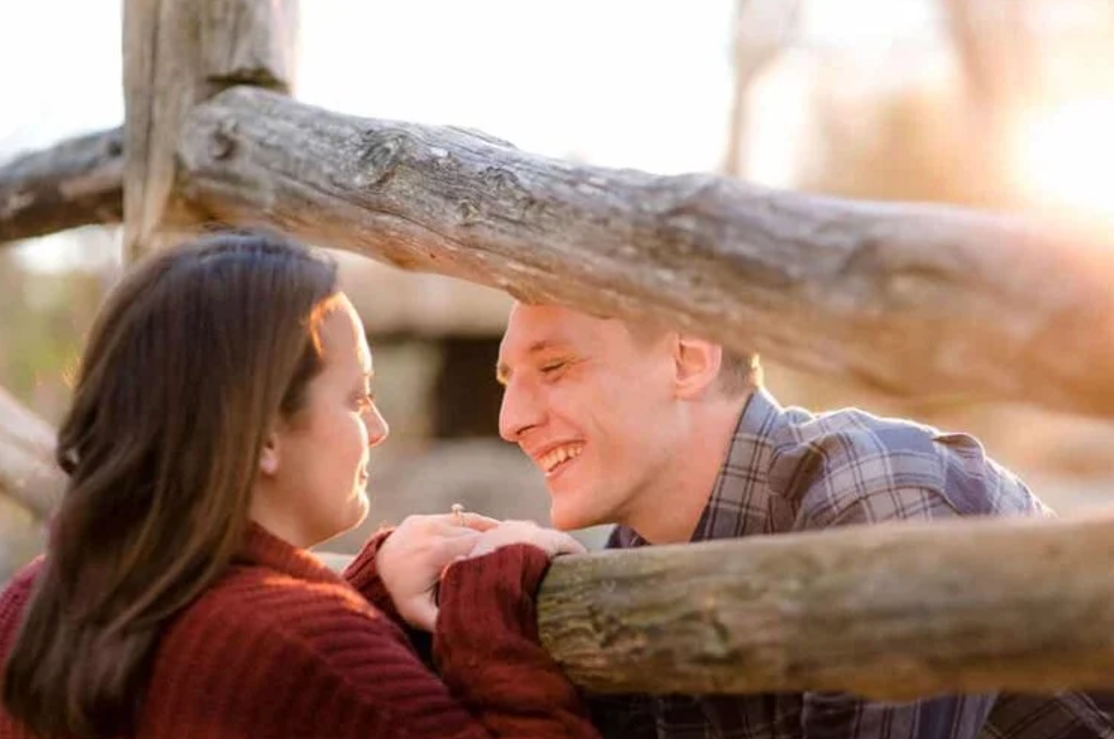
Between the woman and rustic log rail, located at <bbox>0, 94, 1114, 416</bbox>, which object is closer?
rustic log rail, located at <bbox>0, 94, 1114, 416</bbox>

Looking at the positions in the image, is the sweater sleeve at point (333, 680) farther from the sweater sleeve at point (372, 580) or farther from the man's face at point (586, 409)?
the man's face at point (586, 409)

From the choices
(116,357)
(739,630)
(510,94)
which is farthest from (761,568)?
(510,94)

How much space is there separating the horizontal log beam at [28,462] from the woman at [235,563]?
1461 mm

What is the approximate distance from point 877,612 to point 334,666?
0.53 meters

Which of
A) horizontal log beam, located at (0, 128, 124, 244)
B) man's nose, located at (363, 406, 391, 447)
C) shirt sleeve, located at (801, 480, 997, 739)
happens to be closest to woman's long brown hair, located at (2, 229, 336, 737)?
man's nose, located at (363, 406, 391, 447)

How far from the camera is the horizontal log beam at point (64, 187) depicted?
10.5ft

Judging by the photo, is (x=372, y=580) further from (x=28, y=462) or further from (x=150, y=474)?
(x=28, y=462)

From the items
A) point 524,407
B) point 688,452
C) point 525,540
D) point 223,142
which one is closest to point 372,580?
point 525,540

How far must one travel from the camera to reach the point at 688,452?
2418 mm

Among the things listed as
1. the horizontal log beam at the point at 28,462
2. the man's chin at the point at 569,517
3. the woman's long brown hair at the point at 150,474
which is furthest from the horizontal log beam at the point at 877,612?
the horizontal log beam at the point at 28,462

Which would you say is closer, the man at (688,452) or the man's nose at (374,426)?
the man's nose at (374,426)

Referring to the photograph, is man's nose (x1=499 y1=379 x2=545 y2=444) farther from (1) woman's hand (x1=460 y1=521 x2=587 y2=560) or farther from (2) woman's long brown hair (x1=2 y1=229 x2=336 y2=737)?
(2) woman's long brown hair (x1=2 y1=229 x2=336 y2=737)

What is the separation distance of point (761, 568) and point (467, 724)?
0.33 meters

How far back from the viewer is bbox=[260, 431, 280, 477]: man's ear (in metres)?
1.94
